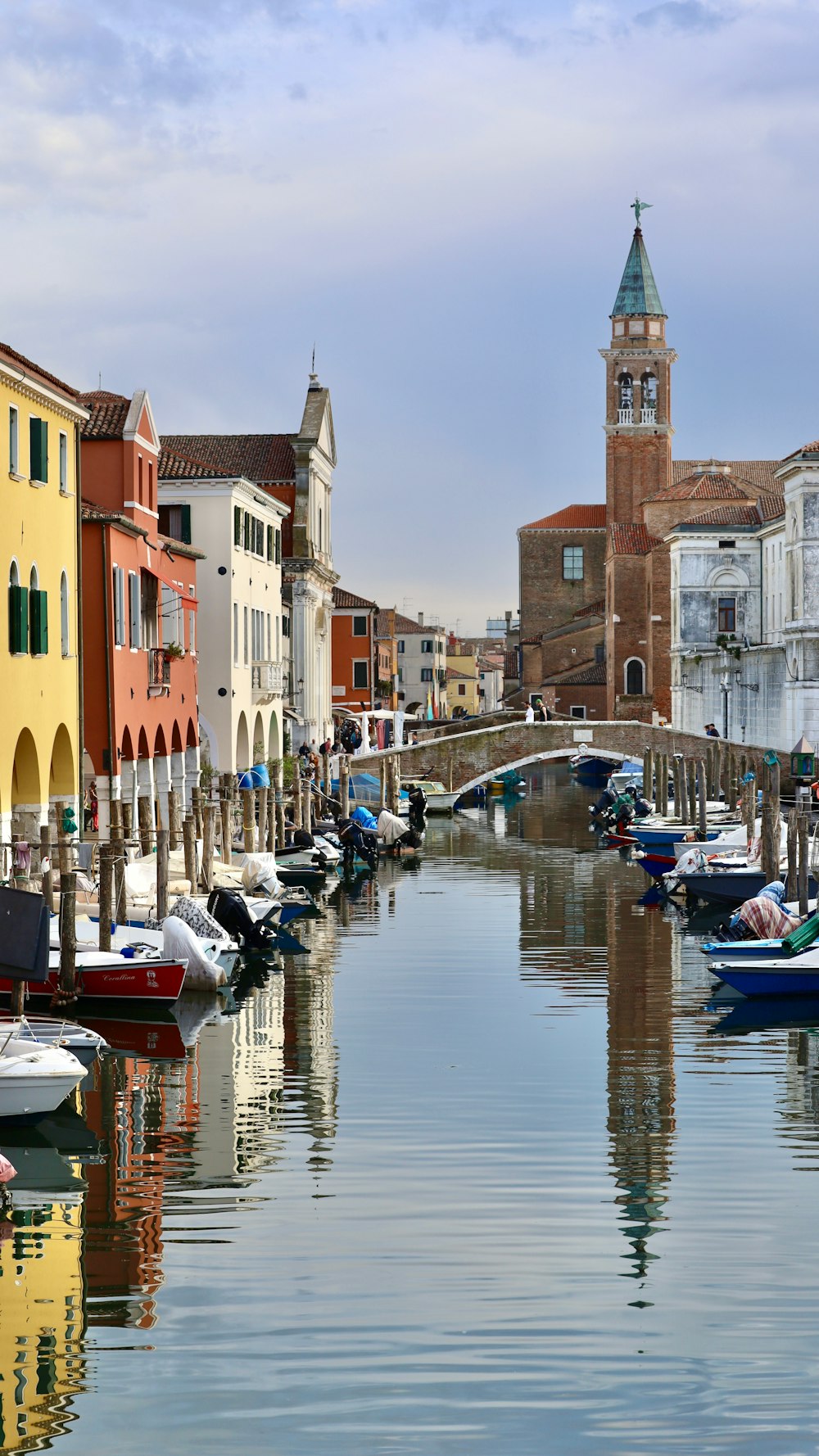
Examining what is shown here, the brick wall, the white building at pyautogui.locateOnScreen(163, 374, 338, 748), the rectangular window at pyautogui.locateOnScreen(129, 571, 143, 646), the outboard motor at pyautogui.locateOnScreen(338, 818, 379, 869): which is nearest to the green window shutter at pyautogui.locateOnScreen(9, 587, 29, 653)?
the rectangular window at pyautogui.locateOnScreen(129, 571, 143, 646)

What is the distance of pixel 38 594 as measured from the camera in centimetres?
2289

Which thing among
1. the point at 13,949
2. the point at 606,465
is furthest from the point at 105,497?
the point at 606,465

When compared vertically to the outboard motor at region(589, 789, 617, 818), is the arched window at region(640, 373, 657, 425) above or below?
above

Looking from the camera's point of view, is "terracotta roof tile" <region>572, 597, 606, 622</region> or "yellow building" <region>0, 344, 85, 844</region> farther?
"terracotta roof tile" <region>572, 597, 606, 622</region>

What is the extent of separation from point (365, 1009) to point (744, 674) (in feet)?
130

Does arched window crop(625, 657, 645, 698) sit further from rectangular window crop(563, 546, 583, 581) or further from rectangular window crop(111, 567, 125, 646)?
rectangular window crop(111, 567, 125, 646)

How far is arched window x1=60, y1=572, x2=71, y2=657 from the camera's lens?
977 inches

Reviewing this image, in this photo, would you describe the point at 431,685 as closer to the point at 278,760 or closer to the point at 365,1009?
the point at 278,760

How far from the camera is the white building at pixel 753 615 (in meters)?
49.8

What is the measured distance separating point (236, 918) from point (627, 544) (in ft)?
166

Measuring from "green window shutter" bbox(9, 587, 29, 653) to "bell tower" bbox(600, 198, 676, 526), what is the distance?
188ft

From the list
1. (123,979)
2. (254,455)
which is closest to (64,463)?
(123,979)

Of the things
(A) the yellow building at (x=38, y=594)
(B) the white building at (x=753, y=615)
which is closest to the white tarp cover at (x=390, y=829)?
(B) the white building at (x=753, y=615)

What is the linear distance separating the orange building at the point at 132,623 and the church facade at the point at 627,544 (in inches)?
1233
